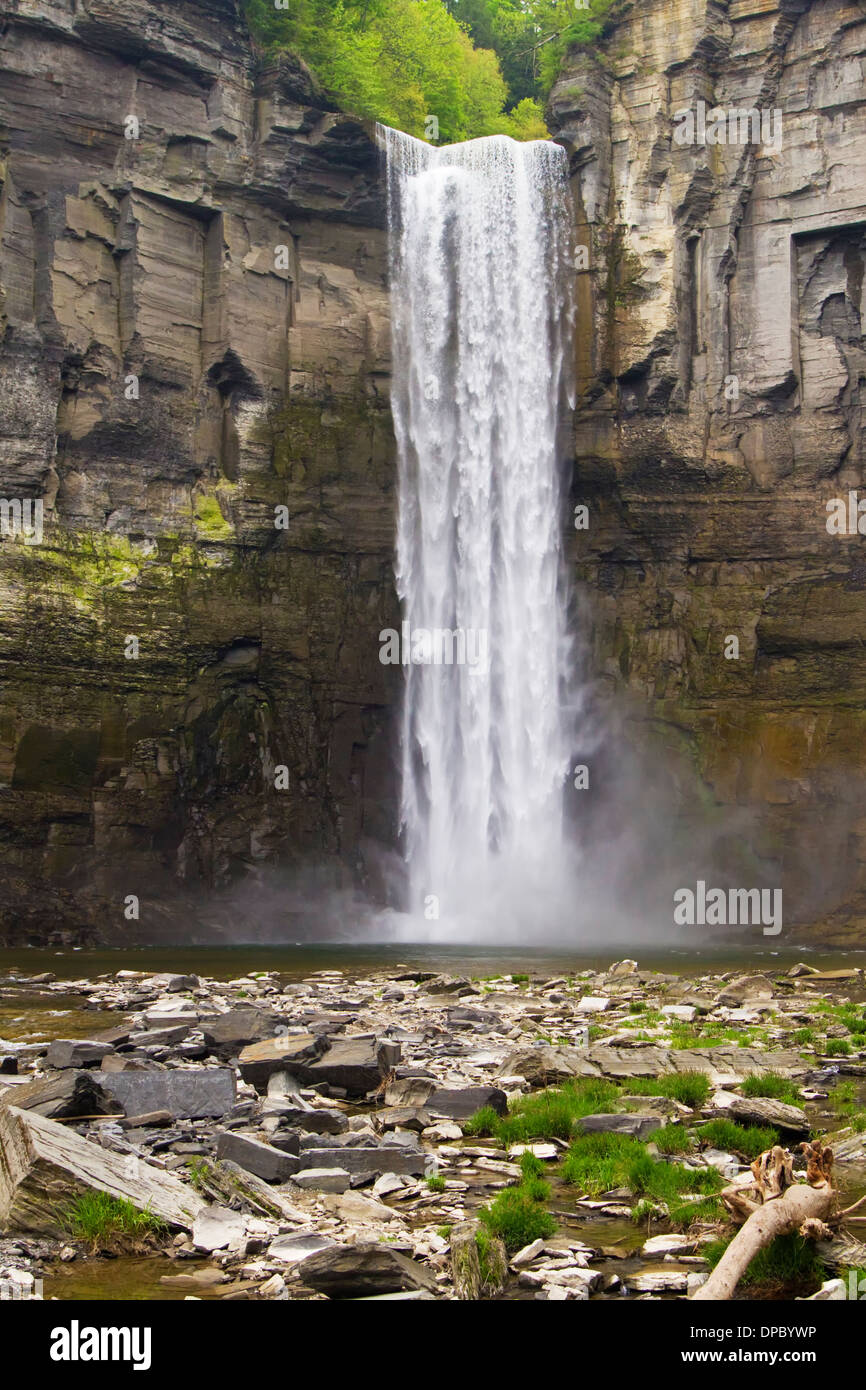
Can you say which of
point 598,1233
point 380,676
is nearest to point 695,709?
point 380,676

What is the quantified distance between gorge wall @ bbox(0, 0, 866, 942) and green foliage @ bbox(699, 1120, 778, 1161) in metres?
26.1

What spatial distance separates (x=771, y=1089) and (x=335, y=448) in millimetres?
30530

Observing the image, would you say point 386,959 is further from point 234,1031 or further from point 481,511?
point 481,511

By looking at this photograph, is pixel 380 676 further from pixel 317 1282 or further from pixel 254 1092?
pixel 317 1282

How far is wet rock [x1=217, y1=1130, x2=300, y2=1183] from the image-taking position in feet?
27.8

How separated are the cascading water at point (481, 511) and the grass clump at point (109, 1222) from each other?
30.0 metres

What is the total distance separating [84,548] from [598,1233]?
30.0 meters

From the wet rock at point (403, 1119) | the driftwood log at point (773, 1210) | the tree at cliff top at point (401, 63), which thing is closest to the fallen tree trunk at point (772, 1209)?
the driftwood log at point (773, 1210)

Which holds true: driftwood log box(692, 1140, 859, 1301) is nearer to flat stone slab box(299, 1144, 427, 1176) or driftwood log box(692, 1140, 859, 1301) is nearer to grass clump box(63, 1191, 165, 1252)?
flat stone slab box(299, 1144, 427, 1176)

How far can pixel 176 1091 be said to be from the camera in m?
10.3

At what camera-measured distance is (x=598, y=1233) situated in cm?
741

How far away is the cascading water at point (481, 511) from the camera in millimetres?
37719

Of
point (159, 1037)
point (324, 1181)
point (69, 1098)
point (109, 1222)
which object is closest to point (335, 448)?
point (159, 1037)

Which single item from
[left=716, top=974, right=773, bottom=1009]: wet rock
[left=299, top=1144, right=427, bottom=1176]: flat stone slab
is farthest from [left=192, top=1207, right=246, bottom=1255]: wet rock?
[left=716, top=974, right=773, bottom=1009]: wet rock
